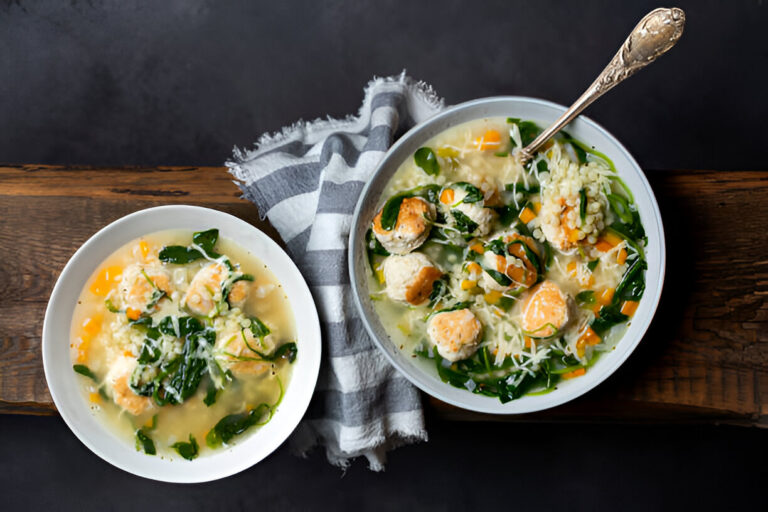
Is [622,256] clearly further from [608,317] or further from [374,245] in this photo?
[374,245]

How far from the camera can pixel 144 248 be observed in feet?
7.37

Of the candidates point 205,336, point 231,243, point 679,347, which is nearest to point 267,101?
point 231,243

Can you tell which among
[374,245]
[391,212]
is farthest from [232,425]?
[391,212]

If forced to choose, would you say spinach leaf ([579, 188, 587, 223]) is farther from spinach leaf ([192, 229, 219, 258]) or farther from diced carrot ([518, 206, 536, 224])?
spinach leaf ([192, 229, 219, 258])

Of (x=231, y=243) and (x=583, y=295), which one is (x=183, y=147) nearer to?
(x=231, y=243)

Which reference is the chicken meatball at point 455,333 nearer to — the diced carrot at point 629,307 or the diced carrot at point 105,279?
the diced carrot at point 629,307

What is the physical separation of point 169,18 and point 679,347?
293 cm

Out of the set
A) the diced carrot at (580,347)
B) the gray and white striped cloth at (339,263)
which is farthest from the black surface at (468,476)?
the diced carrot at (580,347)

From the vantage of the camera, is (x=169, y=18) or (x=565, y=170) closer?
(x=565, y=170)

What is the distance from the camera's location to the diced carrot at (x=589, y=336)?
84.7 inches

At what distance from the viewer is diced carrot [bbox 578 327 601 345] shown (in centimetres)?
215

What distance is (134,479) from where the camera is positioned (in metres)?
3.29

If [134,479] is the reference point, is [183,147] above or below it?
above

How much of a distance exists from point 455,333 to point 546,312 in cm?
30
